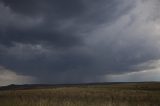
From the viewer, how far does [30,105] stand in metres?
20.0

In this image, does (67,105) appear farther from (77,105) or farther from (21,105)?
(21,105)

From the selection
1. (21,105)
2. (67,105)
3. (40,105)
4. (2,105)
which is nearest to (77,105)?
(67,105)

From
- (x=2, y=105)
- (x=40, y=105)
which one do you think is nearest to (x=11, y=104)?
(x=2, y=105)

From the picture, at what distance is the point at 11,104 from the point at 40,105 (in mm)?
2839

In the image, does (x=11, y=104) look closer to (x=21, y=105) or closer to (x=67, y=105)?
(x=21, y=105)

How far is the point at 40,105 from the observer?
1958 cm

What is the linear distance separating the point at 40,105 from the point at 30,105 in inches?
38.2

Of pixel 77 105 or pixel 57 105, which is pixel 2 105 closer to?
pixel 57 105

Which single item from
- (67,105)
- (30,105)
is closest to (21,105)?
(30,105)

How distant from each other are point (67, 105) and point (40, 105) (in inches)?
83.4

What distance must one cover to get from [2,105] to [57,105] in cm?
445

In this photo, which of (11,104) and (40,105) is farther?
(11,104)

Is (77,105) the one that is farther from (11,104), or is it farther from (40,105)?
(11,104)

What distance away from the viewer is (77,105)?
68.7 feet
